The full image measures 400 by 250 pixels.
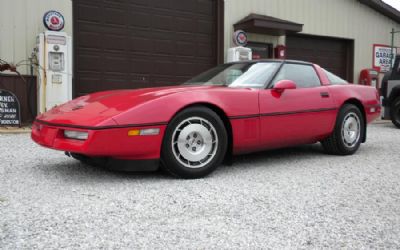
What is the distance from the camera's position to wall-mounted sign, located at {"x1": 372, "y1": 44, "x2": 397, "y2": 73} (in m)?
14.4

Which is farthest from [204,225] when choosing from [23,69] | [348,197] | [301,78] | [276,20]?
[276,20]

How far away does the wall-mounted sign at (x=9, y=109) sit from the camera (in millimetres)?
7355

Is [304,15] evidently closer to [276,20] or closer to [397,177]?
[276,20]

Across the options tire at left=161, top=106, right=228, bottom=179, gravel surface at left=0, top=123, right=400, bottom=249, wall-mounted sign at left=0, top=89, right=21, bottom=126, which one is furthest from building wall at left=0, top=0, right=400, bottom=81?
tire at left=161, top=106, right=228, bottom=179

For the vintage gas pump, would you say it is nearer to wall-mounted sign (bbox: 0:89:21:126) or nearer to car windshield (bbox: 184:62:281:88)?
car windshield (bbox: 184:62:281:88)

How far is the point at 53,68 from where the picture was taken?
7832 millimetres

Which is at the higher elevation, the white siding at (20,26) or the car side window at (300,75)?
the white siding at (20,26)

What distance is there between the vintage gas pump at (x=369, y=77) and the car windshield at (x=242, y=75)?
34.0 feet

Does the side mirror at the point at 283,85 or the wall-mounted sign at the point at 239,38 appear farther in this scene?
the wall-mounted sign at the point at 239,38

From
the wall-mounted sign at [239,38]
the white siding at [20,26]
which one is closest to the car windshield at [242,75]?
the white siding at [20,26]

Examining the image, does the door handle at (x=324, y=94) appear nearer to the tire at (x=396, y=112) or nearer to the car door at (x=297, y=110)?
the car door at (x=297, y=110)

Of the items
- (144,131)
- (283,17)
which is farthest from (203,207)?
(283,17)

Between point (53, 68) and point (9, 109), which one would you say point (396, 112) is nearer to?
point (53, 68)

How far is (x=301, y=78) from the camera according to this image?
4.59 m
